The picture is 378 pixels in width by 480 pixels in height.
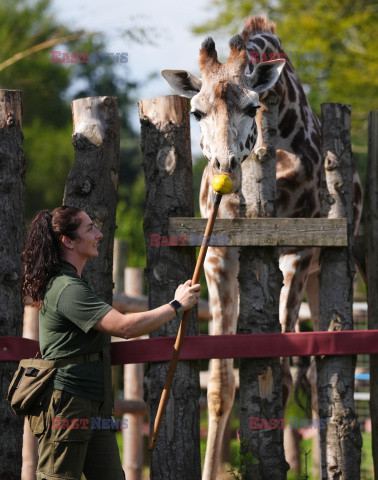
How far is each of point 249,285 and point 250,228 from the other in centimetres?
37

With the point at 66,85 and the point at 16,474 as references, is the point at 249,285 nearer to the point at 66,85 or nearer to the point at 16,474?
the point at 16,474

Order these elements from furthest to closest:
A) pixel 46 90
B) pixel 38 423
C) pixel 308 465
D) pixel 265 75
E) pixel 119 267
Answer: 1. pixel 46 90
2. pixel 119 267
3. pixel 308 465
4. pixel 265 75
5. pixel 38 423

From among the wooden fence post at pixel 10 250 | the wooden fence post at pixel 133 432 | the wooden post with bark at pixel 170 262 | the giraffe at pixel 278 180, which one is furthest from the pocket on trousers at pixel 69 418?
the wooden fence post at pixel 133 432

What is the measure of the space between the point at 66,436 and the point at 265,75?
9.25ft

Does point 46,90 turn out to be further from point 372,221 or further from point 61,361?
point 61,361

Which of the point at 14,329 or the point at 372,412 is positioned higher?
the point at 14,329

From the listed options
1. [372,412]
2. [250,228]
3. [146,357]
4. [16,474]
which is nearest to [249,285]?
[250,228]

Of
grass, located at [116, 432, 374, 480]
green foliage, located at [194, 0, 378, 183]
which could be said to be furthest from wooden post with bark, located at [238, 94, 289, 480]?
green foliage, located at [194, 0, 378, 183]

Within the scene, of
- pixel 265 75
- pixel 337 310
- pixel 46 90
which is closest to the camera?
pixel 337 310

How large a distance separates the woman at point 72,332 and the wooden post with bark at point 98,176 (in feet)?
3.00

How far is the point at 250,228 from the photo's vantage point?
5.00 meters

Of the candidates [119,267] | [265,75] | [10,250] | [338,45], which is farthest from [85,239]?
[338,45]

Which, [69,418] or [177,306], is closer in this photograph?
[69,418]

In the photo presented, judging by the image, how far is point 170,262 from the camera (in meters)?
5.08
